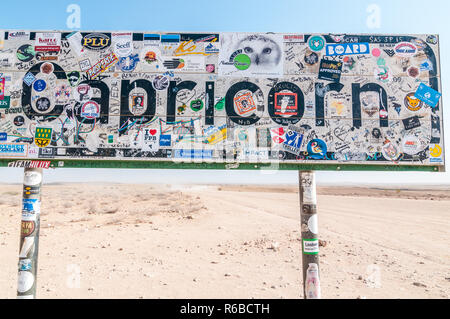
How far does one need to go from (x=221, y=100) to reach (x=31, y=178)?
288 cm

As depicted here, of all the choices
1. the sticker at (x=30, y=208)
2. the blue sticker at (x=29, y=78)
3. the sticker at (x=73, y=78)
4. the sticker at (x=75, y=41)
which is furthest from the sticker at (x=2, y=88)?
the sticker at (x=30, y=208)

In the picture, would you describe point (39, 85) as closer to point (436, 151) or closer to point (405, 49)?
point (405, 49)

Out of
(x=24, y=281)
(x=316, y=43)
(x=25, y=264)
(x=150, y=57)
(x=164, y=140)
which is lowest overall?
(x=24, y=281)

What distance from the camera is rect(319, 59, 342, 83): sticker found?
3986 millimetres

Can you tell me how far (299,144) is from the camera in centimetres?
389

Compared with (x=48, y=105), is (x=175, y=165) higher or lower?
lower

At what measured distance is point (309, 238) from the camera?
3.68m

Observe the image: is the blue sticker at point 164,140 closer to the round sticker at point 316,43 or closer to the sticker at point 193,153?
the sticker at point 193,153

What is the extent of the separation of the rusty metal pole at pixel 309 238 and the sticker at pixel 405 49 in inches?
87.5

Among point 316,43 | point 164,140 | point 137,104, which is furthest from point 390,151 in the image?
point 137,104
